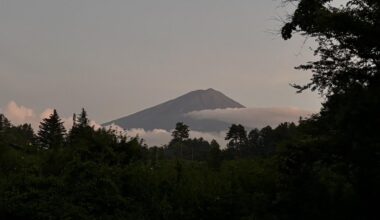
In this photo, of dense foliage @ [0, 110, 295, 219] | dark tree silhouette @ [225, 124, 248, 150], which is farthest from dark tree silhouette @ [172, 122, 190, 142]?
dense foliage @ [0, 110, 295, 219]

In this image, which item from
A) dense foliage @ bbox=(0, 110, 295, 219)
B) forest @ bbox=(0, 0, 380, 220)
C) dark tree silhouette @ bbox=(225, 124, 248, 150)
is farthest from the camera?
dark tree silhouette @ bbox=(225, 124, 248, 150)

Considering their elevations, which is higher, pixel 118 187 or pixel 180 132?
pixel 180 132

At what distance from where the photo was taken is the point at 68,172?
13844 millimetres

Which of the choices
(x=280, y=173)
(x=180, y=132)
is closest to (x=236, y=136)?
(x=180, y=132)

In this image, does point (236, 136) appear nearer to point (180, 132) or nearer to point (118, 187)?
point (180, 132)

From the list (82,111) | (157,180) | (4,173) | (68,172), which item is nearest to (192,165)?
(157,180)

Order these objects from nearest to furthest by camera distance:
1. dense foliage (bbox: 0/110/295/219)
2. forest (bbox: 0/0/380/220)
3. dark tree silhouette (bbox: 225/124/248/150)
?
forest (bbox: 0/0/380/220) → dense foliage (bbox: 0/110/295/219) → dark tree silhouette (bbox: 225/124/248/150)

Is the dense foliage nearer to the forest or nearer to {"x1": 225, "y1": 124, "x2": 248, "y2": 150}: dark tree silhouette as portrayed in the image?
the forest

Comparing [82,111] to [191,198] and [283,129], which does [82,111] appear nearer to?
[283,129]

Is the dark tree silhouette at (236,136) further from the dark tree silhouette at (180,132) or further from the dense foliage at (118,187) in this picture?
the dense foliage at (118,187)

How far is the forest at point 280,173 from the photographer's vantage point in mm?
11242

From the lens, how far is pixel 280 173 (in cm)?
1363

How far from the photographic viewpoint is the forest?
11.2 m

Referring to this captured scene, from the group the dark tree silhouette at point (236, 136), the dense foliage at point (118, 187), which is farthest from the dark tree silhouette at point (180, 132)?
the dense foliage at point (118, 187)
